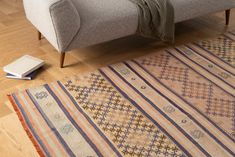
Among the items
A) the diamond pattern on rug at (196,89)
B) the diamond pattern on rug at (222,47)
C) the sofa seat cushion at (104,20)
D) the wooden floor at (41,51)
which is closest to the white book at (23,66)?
the wooden floor at (41,51)

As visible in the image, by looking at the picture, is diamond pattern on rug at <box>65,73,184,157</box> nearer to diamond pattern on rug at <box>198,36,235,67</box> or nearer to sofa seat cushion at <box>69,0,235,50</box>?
sofa seat cushion at <box>69,0,235,50</box>

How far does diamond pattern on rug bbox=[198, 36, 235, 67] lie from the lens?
2.54m

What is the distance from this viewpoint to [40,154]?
1.65m

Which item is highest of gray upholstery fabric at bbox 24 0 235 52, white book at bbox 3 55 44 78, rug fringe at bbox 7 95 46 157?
gray upholstery fabric at bbox 24 0 235 52

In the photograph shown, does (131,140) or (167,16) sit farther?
(167,16)

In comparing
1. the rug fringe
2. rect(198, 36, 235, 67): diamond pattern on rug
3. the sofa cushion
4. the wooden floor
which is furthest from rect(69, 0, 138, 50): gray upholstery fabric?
rect(198, 36, 235, 67): diamond pattern on rug

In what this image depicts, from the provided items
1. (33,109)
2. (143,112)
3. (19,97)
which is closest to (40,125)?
(33,109)

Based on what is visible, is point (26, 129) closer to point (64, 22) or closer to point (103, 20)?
point (64, 22)

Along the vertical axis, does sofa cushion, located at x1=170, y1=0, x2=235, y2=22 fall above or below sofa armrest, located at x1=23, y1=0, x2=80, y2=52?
below

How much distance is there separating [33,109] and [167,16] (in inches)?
48.4

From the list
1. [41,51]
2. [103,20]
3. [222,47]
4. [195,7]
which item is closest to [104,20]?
[103,20]

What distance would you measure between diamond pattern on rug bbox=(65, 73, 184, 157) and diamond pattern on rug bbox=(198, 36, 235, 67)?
972mm

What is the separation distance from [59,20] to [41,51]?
541 millimetres

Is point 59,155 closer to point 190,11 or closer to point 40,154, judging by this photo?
point 40,154
